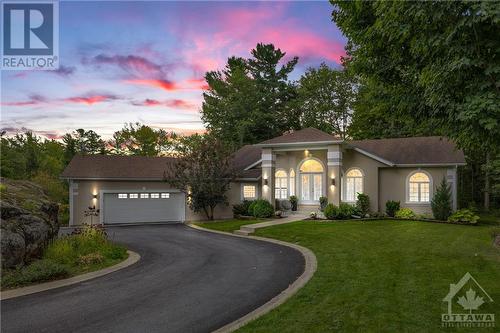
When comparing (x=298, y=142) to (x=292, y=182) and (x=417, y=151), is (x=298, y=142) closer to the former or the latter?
(x=292, y=182)

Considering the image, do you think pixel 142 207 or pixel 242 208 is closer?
pixel 142 207

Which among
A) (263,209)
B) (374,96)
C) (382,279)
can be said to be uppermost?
(374,96)

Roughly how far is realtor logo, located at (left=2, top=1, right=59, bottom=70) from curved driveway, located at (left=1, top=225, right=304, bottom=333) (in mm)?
6518

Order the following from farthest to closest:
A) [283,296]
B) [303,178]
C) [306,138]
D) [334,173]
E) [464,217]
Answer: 1. [303,178]
2. [306,138]
3. [334,173]
4. [464,217]
5. [283,296]

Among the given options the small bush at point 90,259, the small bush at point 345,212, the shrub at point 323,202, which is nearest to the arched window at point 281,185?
the shrub at point 323,202

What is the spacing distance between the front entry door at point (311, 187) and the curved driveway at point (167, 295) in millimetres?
11125

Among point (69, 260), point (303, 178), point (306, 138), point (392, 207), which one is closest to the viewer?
point (69, 260)

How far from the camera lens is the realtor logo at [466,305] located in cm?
597

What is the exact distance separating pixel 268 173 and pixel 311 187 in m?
2.97

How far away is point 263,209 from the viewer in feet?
75.0

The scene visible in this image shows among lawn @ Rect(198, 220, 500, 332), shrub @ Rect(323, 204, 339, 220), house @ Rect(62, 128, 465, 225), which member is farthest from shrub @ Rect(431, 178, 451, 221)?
shrub @ Rect(323, 204, 339, 220)

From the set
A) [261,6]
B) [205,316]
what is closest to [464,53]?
[205,316]

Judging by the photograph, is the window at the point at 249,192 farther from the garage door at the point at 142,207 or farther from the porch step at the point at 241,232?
the porch step at the point at 241,232

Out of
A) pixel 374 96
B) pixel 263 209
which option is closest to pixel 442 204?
pixel 263 209
